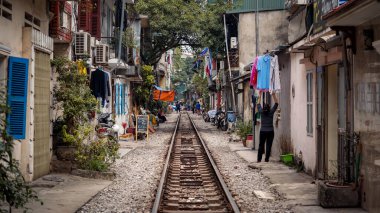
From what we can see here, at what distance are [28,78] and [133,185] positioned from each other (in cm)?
321

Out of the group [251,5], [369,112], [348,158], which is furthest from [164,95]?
[369,112]

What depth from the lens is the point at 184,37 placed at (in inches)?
1346

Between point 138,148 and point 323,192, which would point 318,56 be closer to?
point 323,192

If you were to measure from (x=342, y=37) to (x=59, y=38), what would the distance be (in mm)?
7231

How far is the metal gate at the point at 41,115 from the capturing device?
11.7 metres

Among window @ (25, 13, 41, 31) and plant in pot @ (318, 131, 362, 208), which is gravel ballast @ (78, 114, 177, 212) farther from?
window @ (25, 13, 41, 31)

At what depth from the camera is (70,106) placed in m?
12.8

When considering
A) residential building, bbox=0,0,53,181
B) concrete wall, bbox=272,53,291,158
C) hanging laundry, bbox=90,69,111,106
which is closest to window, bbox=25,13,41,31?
residential building, bbox=0,0,53,181

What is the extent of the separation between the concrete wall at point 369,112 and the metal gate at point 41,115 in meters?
6.43

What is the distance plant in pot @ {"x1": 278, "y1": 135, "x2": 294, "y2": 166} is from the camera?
1496 cm

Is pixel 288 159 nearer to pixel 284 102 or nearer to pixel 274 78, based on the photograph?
pixel 284 102

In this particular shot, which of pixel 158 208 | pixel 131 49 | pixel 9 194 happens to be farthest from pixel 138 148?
pixel 9 194

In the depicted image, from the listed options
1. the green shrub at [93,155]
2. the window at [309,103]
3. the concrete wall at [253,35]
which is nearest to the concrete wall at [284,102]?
the window at [309,103]

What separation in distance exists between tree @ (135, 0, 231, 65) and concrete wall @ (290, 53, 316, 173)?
1804 centimetres
